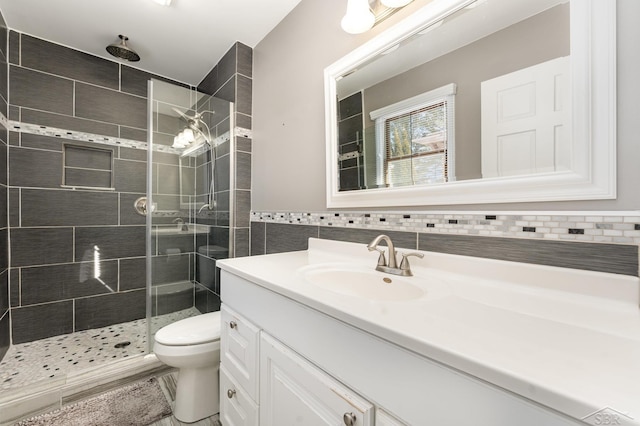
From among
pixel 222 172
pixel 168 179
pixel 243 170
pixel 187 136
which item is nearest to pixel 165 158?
pixel 168 179

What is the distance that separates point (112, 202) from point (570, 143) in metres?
2.93

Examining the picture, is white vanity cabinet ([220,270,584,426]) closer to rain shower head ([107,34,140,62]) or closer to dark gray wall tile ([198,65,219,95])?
dark gray wall tile ([198,65,219,95])

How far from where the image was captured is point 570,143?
0.75 metres

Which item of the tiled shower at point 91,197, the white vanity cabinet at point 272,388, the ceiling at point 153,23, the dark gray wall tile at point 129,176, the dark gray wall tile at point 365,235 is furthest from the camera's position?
the dark gray wall tile at point 129,176

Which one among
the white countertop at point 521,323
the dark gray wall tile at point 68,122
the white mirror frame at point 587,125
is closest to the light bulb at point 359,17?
the white mirror frame at point 587,125

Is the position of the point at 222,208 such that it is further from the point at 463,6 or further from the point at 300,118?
the point at 463,6

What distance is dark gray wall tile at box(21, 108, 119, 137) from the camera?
2.00 meters

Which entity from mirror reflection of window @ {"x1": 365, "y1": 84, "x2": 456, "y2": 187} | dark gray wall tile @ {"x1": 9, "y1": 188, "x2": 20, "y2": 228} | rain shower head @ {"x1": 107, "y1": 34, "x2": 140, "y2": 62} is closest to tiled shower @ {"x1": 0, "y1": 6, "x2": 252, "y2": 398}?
dark gray wall tile @ {"x1": 9, "y1": 188, "x2": 20, "y2": 228}

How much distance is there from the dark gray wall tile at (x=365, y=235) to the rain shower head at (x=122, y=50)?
6.81 ft

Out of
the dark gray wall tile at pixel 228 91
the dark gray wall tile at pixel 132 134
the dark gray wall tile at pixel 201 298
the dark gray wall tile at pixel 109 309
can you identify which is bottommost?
the dark gray wall tile at pixel 109 309

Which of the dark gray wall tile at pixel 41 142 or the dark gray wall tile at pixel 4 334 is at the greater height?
the dark gray wall tile at pixel 41 142

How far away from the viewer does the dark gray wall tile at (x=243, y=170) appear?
6.77 feet

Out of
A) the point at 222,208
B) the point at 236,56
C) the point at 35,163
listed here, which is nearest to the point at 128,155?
the point at 35,163

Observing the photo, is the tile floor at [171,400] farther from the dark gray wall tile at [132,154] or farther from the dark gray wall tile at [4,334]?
the dark gray wall tile at [132,154]
